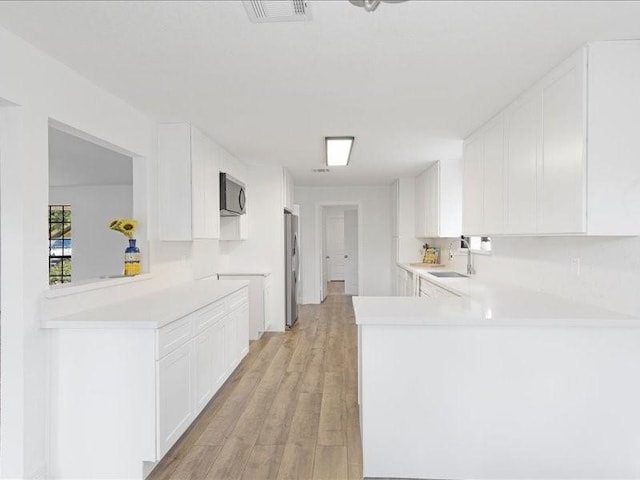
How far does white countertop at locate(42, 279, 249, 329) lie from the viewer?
2.24 m

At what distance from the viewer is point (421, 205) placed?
623cm

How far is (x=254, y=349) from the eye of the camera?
476cm

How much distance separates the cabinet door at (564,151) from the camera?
216cm

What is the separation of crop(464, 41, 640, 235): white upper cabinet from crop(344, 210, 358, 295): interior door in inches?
255

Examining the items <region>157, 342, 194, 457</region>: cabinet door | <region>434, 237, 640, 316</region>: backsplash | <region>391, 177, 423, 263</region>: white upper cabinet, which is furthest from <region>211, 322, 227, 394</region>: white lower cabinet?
<region>391, 177, 423, 263</region>: white upper cabinet

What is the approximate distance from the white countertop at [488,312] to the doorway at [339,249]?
533cm

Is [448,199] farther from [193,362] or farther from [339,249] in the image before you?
[339,249]

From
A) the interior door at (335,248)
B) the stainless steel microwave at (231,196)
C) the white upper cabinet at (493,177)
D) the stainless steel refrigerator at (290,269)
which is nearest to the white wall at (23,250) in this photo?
the stainless steel microwave at (231,196)

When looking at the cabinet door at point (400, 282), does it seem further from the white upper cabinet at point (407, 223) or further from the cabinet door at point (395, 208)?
the cabinet door at point (395, 208)

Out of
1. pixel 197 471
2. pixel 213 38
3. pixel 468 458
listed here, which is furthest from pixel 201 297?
pixel 468 458

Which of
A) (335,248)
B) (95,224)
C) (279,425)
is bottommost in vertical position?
Answer: (279,425)

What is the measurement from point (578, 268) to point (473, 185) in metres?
1.40

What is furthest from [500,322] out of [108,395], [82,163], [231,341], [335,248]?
[335,248]

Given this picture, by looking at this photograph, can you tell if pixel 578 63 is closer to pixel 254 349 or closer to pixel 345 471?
pixel 345 471
